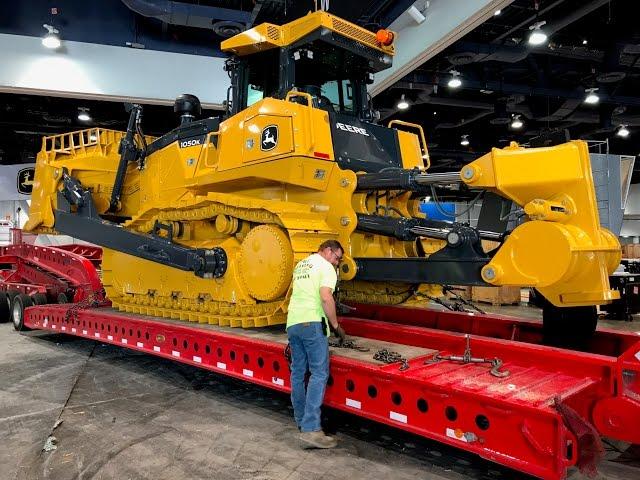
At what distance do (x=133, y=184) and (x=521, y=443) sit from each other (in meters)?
6.68

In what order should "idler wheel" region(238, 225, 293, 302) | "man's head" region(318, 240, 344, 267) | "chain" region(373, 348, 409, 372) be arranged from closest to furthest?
"chain" region(373, 348, 409, 372)
"man's head" region(318, 240, 344, 267)
"idler wheel" region(238, 225, 293, 302)

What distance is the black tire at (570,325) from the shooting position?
4.25 meters

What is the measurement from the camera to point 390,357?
3.99 metres

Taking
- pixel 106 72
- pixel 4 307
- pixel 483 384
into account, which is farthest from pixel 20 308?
pixel 483 384

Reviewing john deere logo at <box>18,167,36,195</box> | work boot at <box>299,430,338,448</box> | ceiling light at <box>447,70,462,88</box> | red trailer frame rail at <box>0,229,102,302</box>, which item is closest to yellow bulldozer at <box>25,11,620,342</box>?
work boot at <box>299,430,338,448</box>

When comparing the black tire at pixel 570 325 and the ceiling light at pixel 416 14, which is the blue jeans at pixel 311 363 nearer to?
the black tire at pixel 570 325

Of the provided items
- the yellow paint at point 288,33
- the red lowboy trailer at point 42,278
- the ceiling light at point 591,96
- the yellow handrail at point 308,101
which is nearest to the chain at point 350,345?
the yellow handrail at point 308,101

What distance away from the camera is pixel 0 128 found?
1761cm

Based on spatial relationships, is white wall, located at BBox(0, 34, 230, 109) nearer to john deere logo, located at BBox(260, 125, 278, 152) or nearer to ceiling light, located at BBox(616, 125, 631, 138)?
john deere logo, located at BBox(260, 125, 278, 152)

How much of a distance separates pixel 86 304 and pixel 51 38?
4926mm

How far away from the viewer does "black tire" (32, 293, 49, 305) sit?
941 cm

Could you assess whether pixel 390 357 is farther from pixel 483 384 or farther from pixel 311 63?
pixel 311 63

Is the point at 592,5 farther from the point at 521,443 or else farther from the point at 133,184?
the point at 521,443

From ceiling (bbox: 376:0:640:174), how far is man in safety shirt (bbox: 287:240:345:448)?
595 centimetres
